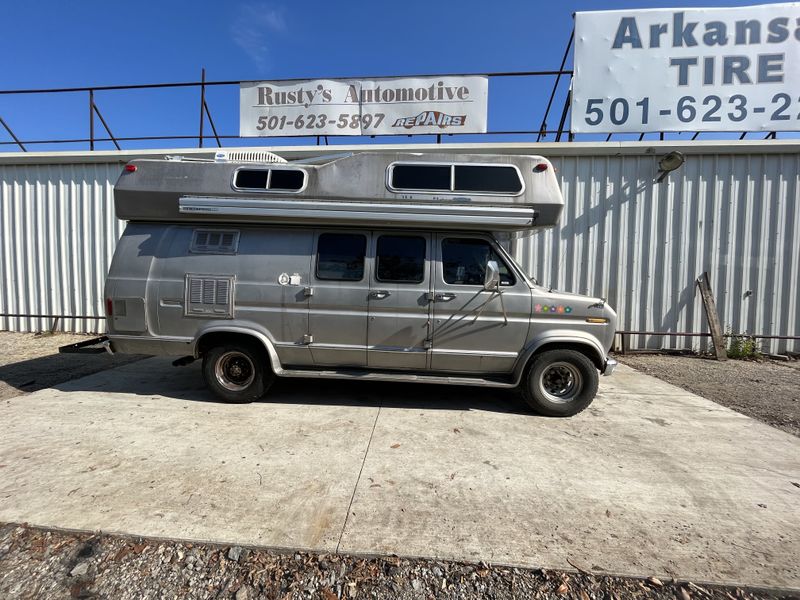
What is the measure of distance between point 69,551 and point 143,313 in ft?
9.16

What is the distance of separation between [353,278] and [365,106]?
482 cm

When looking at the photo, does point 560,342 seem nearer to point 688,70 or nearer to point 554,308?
point 554,308

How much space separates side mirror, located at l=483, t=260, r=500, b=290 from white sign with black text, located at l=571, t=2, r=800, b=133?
4.60 meters

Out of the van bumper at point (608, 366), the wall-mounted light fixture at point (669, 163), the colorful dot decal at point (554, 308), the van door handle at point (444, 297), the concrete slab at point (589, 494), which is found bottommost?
the concrete slab at point (589, 494)

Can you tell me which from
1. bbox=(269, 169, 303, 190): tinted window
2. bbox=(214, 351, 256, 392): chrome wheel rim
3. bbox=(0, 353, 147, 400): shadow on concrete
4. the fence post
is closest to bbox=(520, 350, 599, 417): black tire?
bbox=(214, 351, 256, 392): chrome wheel rim

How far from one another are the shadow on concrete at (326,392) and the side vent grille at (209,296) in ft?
3.49

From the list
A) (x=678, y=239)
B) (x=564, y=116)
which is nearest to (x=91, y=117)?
(x=564, y=116)

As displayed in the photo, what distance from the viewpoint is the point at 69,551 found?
2.09 meters

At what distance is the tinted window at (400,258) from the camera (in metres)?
4.24

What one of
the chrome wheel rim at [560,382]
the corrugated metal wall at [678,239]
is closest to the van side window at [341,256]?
the chrome wheel rim at [560,382]

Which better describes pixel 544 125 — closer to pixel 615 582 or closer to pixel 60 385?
pixel 615 582

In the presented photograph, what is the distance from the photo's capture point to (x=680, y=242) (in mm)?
6992

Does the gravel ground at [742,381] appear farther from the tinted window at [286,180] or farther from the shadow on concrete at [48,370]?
the shadow on concrete at [48,370]

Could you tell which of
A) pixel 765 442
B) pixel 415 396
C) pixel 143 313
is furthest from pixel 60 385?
pixel 765 442
